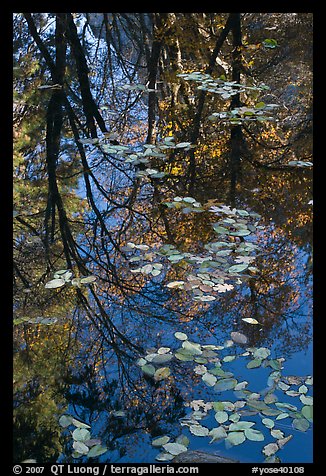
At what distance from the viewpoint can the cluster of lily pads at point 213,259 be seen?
2.51m

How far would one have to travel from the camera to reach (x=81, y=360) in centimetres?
219

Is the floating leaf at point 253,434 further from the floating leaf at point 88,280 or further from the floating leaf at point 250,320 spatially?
the floating leaf at point 88,280

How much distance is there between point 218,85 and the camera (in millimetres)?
4707

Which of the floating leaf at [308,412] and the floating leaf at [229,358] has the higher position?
the floating leaf at [229,358]

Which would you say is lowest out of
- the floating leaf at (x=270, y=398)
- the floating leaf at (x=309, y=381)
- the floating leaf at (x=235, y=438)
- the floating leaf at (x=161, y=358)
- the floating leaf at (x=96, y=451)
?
the floating leaf at (x=96, y=451)

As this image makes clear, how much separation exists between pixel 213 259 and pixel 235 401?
34.8 inches

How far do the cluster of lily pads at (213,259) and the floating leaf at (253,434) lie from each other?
2.37ft

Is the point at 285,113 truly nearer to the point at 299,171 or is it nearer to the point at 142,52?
the point at 299,171

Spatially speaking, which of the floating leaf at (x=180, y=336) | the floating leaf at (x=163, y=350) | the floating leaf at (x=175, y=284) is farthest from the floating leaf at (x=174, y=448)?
the floating leaf at (x=175, y=284)

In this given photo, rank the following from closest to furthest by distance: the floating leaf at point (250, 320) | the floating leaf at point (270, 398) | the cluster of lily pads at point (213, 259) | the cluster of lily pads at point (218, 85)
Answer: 1. the floating leaf at point (270, 398)
2. the floating leaf at point (250, 320)
3. the cluster of lily pads at point (213, 259)
4. the cluster of lily pads at point (218, 85)

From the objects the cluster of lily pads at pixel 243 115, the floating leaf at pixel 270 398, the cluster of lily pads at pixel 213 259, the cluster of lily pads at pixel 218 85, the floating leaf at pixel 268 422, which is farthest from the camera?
the cluster of lily pads at pixel 218 85

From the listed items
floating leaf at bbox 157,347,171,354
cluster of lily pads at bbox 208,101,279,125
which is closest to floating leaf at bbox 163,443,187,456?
floating leaf at bbox 157,347,171,354

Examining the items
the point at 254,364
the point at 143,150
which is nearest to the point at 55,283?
the point at 254,364
